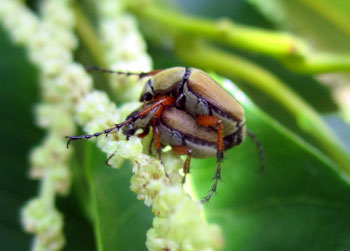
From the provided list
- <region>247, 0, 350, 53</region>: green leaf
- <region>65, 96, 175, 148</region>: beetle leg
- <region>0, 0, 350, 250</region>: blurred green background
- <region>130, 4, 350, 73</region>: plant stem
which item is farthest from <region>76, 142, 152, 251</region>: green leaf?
<region>247, 0, 350, 53</region>: green leaf

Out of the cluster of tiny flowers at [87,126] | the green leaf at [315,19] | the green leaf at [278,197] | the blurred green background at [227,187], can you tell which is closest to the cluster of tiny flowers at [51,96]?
the cluster of tiny flowers at [87,126]

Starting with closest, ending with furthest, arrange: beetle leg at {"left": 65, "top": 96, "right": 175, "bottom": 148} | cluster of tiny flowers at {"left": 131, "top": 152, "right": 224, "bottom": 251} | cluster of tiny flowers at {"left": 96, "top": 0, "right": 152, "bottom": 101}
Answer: cluster of tiny flowers at {"left": 131, "top": 152, "right": 224, "bottom": 251}, beetle leg at {"left": 65, "top": 96, "right": 175, "bottom": 148}, cluster of tiny flowers at {"left": 96, "top": 0, "right": 152, "bottom": 101}

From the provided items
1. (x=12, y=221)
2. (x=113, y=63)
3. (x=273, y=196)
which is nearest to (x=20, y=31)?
(x=113, y=63)

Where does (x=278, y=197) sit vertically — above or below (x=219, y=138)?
below

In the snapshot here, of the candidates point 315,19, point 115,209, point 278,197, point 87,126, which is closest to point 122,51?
point 87,126

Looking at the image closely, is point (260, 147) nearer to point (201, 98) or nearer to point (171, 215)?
point (201, 98)

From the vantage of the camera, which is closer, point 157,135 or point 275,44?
point 157,135

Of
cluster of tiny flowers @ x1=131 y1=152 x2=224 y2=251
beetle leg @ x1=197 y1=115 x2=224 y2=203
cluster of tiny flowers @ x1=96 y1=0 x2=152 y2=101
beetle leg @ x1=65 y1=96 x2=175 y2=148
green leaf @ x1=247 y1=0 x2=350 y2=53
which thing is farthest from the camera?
green leaf @ x1=247 y1=0 x2=350 y2=53

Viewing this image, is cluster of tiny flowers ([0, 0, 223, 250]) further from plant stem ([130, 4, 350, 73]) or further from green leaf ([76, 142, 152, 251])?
plant stem ([130, 4, 350, 73])
